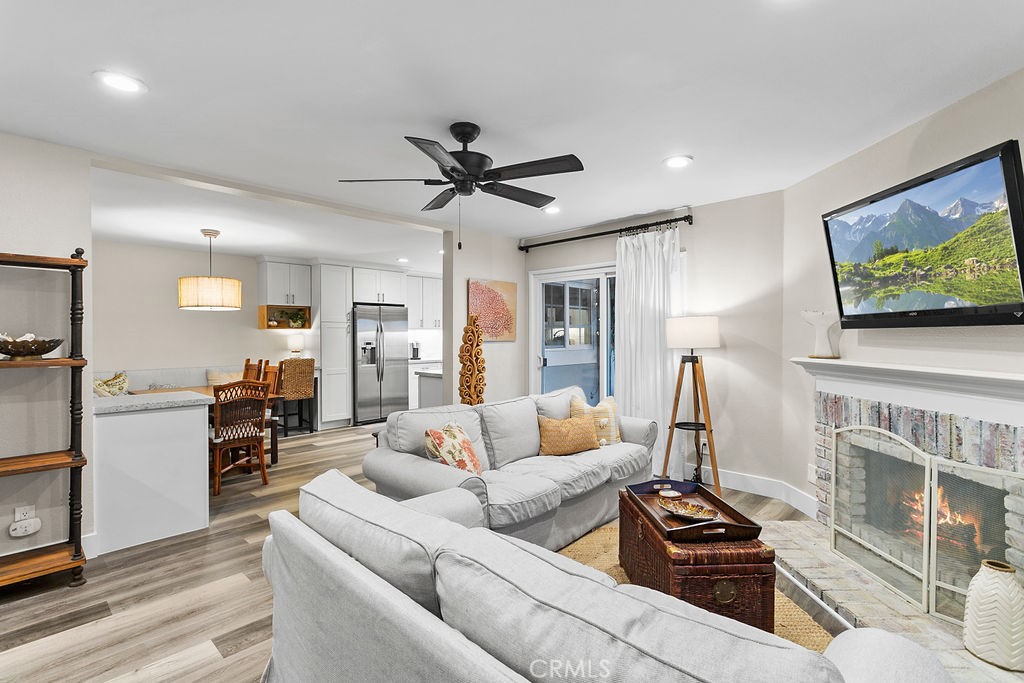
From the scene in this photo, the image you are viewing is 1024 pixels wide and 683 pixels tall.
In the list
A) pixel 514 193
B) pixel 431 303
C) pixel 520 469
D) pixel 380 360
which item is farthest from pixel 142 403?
pixel 431 303

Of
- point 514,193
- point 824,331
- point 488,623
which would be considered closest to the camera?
point 488,623

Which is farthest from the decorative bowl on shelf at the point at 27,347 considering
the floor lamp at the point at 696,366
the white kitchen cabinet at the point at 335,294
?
the white kitchen cabinet at the point at 335,294

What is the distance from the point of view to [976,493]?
2258 mm

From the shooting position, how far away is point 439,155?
2.35 meters

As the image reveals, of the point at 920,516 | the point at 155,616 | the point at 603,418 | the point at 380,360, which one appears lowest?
the point at 155,616

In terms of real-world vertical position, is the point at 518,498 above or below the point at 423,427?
below

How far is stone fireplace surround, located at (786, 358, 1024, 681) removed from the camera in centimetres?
212

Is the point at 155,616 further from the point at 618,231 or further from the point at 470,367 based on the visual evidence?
the point at 618,231

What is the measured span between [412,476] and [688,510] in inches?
56.5

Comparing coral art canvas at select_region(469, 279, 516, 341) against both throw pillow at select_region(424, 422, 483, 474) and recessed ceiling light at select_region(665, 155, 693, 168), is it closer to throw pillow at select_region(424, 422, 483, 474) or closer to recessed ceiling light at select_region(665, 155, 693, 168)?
throw pillow at select_region(424, 422, 483, 474)

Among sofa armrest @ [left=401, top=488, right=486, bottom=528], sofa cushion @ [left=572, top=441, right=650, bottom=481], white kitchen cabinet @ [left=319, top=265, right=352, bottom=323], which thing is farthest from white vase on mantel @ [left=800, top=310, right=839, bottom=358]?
white kitchen cabinet @ [left=319, top=265, right=352, bottom=323]

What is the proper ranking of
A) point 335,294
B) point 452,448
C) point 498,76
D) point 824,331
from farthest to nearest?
point 335,294 → point 824,331 → point 452,448 → point 498,76

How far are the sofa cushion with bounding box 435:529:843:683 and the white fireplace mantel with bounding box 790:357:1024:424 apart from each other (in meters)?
2.08

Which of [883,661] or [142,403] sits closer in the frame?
[883,661]
